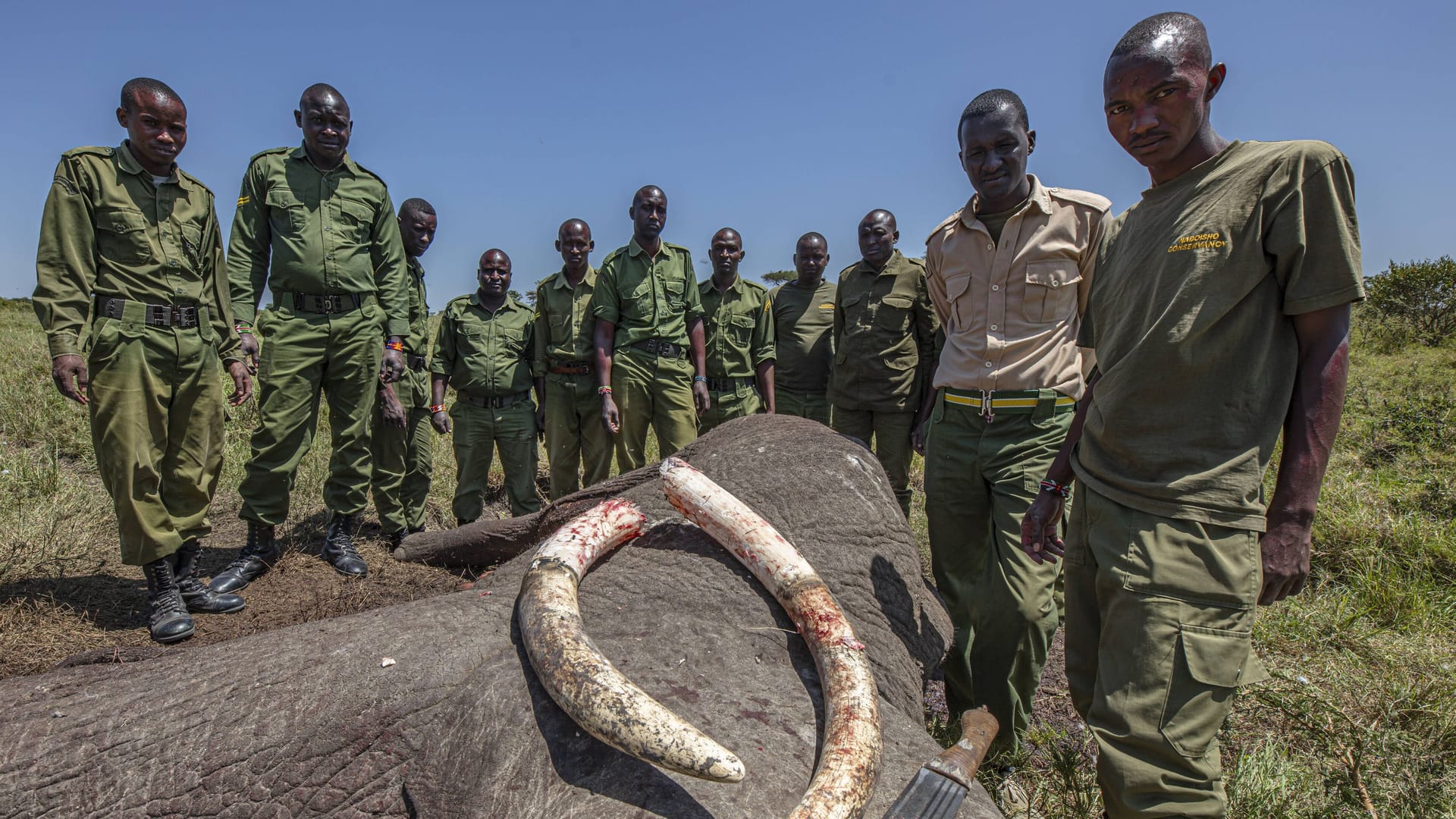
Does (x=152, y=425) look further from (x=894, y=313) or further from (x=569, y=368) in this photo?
(x=894, y=313)

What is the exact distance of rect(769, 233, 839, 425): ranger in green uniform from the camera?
6699mm

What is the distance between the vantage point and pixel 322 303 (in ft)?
14.6

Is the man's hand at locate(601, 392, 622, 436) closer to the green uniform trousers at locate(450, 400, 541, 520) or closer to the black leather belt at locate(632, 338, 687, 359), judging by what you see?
the black leather belt at locate(632, 338, 687, 359)

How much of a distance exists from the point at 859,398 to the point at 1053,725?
2634mm

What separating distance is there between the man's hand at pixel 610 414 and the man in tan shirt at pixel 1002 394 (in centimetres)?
298

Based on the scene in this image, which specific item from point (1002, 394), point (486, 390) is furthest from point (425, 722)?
point (486, 390)

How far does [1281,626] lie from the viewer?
4188 mm

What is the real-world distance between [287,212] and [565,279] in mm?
2479

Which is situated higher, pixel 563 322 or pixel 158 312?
pixel 158 312

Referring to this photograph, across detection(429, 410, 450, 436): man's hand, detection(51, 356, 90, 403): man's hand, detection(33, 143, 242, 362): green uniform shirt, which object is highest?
detection(33, 143, 242, 362): green uniform shirt

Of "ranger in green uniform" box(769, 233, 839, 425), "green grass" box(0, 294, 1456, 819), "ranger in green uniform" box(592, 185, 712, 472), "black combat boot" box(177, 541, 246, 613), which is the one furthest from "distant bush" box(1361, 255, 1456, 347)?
"black combat boot" box(177, 541, 246, 613)

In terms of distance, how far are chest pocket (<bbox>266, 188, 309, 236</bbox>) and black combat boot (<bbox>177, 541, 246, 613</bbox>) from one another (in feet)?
5.76

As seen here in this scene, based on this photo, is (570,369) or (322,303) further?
(570,369)

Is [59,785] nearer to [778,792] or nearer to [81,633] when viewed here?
[778,792]
